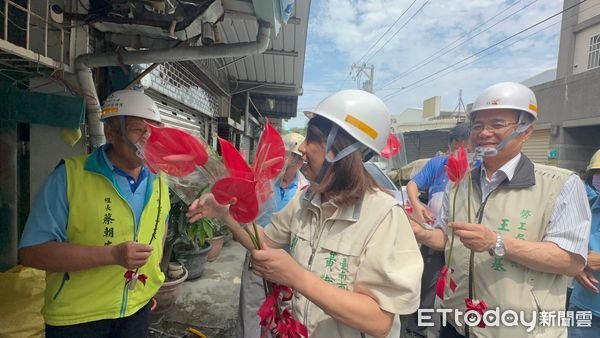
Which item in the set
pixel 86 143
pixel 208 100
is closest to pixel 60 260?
pixel 86 143

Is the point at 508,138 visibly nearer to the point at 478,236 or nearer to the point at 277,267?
the point at 478,236

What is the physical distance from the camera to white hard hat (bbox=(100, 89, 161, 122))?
1.96 metres

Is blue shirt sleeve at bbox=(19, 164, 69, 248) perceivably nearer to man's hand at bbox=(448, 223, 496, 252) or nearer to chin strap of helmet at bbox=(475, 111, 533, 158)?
man's hand at bbox=(448, 223, 496, 252)

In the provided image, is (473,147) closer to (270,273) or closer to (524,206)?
(524,206)

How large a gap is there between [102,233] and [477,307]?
7.42 feet

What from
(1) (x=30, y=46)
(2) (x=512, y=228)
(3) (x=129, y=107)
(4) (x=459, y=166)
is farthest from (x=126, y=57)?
(2) (x=512, y=228)

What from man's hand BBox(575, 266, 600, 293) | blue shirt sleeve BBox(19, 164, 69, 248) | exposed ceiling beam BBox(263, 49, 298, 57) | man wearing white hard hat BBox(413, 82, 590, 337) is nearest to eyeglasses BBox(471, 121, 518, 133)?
man wearing white hard hat BBox(413, 82, 590, 337)

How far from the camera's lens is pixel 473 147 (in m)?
2.15

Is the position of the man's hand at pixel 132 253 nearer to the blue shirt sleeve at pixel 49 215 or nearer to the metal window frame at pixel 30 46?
the blue shirt sleeve at pixel 49 215

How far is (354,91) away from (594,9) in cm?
1784

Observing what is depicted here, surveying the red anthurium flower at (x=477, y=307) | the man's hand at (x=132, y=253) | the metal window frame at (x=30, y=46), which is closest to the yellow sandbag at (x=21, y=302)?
the man's hand at (x=132, y=253)

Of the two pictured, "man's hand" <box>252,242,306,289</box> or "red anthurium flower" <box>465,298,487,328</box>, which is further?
"red anthurium flower" <box>465,298,487,328</box>

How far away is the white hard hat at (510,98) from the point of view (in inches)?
77.6

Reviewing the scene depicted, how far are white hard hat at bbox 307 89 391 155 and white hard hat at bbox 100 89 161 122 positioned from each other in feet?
3.75
